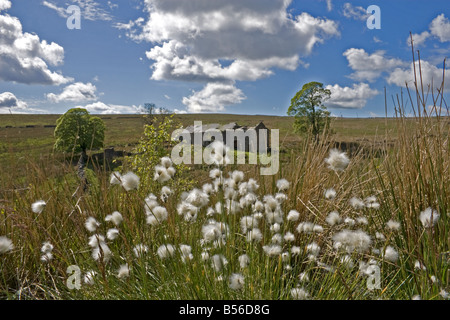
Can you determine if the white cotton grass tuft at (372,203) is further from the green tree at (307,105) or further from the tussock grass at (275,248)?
the green tree at (307,105)

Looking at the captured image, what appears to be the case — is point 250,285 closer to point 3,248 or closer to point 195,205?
point 195,205

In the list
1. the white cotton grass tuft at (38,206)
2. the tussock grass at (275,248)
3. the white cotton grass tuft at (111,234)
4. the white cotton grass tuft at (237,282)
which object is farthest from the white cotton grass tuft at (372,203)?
the white cotton grass tuft at (38,206)

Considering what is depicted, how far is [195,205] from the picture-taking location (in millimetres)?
2242

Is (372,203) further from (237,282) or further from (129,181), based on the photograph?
(129,181)

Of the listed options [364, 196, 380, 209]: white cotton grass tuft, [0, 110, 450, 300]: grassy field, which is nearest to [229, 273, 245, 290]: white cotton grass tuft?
[0, 110, 450, 300]: grassy field

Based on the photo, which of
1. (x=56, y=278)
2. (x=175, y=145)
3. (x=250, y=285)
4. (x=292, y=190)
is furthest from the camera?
(x=175, y=145)

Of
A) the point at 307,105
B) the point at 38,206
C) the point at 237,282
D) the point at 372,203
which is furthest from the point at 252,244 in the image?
the point at 307,105

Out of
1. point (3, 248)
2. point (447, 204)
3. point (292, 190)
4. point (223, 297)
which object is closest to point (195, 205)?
point (223, 297)

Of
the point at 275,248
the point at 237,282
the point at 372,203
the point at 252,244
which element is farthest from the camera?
the point at 372,203

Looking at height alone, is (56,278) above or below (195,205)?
below
